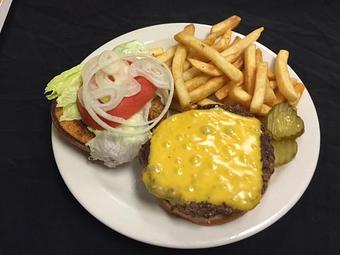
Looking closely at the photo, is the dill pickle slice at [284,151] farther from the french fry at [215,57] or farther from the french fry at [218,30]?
the french fry at [218,30]

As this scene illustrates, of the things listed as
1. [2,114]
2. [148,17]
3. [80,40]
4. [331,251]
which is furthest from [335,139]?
[2,114]

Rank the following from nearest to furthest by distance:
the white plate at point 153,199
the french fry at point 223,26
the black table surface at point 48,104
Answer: the white plate at point 153,199 < the black table surface at point 48,104 < the french fry at point 223,26

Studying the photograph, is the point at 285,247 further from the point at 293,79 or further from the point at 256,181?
the point at 293,79

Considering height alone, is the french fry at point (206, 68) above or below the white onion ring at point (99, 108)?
above

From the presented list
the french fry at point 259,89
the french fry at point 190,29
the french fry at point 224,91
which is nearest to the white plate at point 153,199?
the french fry at point 259,89

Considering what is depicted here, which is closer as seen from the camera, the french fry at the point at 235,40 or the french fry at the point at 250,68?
the french fry at the point at 250,68

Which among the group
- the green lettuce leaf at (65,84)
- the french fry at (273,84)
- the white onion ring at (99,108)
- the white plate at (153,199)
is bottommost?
the white plate at (153,199)

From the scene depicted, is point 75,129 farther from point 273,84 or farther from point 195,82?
point 273,84

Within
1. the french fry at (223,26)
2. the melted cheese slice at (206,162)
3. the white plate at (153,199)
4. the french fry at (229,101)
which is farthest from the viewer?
the french fry at (223,26)

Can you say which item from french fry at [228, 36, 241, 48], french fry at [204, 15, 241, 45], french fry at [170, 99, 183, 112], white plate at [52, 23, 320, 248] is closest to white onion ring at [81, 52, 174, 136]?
french fry at [170, 99, 183, 112]
